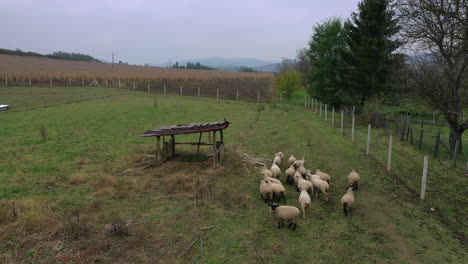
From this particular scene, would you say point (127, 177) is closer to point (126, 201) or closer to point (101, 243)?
point (126, 201)

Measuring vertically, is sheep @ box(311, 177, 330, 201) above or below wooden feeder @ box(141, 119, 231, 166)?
below

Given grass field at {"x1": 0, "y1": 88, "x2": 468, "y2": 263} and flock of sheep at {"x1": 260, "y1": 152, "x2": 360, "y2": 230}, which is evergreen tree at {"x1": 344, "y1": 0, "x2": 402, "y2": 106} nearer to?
grass field at {"x1": 0, "y1": 88, "x2": 468, "y2": 263}

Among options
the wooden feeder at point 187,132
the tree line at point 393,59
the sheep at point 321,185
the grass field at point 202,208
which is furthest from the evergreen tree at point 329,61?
the sheep at point 321,185

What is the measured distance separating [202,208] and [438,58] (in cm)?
1408

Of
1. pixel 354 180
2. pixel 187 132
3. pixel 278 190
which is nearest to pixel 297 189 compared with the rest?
pixel 278 190

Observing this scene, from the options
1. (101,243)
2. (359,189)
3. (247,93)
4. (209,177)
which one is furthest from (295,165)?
(247,93)

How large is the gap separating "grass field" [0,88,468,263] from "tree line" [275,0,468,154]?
11.5ft

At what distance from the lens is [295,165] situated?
11.6 metres

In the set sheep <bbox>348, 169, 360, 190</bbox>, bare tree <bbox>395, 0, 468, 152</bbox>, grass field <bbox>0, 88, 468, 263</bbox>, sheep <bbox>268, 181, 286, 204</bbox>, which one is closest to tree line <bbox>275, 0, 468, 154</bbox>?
bare tree <bbox>395, 0, 468, 152</bbox>

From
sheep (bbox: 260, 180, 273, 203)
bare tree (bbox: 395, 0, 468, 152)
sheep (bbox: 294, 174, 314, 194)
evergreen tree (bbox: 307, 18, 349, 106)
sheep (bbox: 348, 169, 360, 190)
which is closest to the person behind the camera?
sheep (bbox: 260, 180, 273, 203)

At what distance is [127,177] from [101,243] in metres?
4.36

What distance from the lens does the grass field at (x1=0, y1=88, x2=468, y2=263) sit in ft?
21.5

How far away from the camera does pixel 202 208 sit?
8.48 meters

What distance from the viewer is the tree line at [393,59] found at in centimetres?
1496
